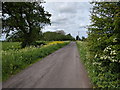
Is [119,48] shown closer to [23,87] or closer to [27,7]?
[23,87]

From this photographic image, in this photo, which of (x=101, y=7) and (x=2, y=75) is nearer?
(x=101, y=7)

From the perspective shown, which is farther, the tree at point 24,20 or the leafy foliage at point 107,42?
the tree at point 24,20

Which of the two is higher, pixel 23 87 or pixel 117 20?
pixel 117 20

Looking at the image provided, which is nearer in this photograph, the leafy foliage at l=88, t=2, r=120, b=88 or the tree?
the leafy foliage at l=88, t=2, r=120, b=88

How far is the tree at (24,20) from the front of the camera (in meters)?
21.3

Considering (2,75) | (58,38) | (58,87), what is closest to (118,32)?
(58,87)

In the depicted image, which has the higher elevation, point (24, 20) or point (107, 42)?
point (24, 20)

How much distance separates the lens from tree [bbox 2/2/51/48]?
21.3 metres

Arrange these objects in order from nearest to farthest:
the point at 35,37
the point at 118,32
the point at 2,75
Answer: the point at 118,32, the point at 2,75, the point at 35,37

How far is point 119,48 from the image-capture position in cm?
518

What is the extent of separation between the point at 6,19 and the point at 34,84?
60.9ft

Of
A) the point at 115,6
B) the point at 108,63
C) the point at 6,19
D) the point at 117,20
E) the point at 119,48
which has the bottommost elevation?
the point at 108,63

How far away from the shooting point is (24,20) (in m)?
23.5

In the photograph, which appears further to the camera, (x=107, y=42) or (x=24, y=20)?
(x=24, y=20)
